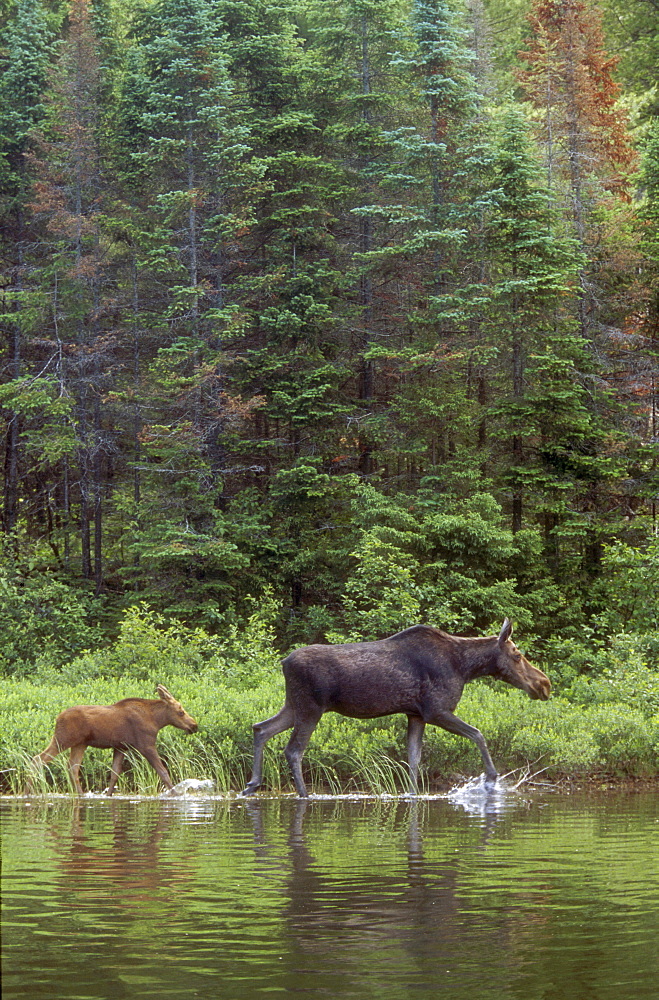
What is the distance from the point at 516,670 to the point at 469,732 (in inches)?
55.4

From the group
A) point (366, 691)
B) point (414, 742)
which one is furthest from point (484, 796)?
point (366, 691)

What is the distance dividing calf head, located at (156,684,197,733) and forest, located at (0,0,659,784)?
7.65 metres

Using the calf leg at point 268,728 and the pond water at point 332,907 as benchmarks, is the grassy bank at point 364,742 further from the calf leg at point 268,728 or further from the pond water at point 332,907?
the pond water at point 332,907

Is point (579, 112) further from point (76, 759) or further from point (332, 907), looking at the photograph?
point (332, 907)

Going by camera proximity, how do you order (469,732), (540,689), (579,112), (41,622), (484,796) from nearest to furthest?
(484,796), (469,732), (540,689), (41,622), (579,112)

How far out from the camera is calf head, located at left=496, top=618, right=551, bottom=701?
50.0ft

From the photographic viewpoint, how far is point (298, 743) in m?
14.4

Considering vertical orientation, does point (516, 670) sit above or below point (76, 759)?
above

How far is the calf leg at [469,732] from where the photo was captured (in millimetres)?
14000

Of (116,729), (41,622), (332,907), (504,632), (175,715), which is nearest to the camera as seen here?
(332,907)

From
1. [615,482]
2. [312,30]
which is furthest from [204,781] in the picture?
[312,30]

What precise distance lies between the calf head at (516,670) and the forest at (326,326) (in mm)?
6955

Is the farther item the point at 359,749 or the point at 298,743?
the point at 359,749

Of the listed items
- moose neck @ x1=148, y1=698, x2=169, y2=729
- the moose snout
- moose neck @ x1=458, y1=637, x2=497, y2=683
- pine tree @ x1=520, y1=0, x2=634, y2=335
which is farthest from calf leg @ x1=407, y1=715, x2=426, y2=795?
pine tree @ x1=520, y1=0, x2=634, y2=335
